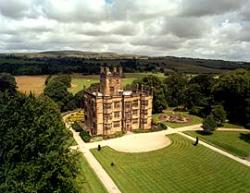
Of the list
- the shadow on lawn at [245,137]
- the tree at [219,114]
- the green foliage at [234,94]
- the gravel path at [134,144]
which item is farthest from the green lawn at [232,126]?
the gravel path at [134,144]

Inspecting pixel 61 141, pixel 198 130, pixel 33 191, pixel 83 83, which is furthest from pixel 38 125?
pixel 83 83

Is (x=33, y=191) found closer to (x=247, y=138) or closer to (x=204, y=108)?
(x=247, y=138)

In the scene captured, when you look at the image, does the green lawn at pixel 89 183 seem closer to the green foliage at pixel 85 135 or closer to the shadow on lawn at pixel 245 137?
the green foliage at pixel 85 135

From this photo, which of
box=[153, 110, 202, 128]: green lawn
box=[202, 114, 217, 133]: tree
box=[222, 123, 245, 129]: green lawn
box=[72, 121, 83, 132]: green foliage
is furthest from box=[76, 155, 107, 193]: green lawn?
box=[222, 123, 245, 129]: green lawn

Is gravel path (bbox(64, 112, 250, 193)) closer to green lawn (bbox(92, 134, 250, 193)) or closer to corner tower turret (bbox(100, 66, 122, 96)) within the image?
green lawn (bbox(92, 134, 250, 193))

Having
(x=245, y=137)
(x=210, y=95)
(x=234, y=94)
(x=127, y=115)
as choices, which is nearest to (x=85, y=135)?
(x=127, y=115)
